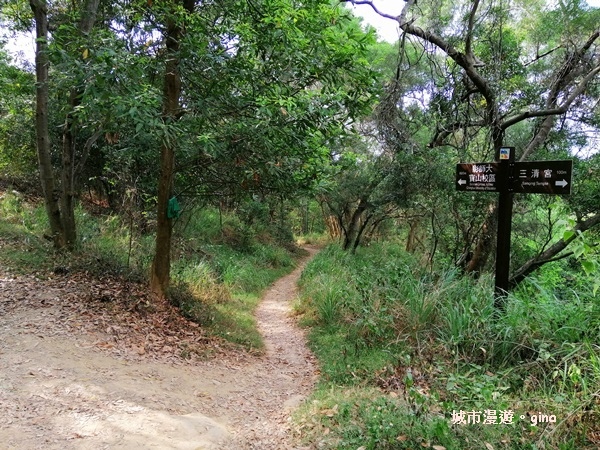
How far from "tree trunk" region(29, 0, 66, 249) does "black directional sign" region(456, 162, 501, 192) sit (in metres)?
6.45

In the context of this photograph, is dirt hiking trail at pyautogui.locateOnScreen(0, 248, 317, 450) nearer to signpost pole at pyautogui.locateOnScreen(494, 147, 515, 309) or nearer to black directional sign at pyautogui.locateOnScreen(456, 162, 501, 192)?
signpost pole at pyautogui.locateOnScreen(494, 147, 515, 309)

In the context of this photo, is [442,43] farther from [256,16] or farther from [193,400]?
[193,400]

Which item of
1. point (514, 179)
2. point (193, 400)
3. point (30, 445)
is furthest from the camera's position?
point (514, 179)

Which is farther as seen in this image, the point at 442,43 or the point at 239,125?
the point at 442,43

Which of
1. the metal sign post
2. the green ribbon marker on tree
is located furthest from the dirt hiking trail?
the metal sign post

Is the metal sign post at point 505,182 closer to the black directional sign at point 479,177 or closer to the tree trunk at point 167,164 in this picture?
the black directional sign at point 479,177

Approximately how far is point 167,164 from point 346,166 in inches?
128

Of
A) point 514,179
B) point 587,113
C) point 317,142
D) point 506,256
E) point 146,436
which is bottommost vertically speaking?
point 146,436

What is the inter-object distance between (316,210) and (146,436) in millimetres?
25429

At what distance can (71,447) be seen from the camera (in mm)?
2732

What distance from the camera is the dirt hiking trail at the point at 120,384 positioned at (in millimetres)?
3000

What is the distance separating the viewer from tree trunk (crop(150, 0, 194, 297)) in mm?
5371

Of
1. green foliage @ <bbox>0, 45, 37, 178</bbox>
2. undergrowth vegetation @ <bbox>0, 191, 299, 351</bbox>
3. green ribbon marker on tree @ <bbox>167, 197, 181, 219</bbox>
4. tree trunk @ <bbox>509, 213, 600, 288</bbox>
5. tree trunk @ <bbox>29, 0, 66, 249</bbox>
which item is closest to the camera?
green ribbon marker on tree @ <bbox>167, 197, 181, 219</bbox>

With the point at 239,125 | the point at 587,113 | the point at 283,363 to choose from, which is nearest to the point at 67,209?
the point at 239,125
